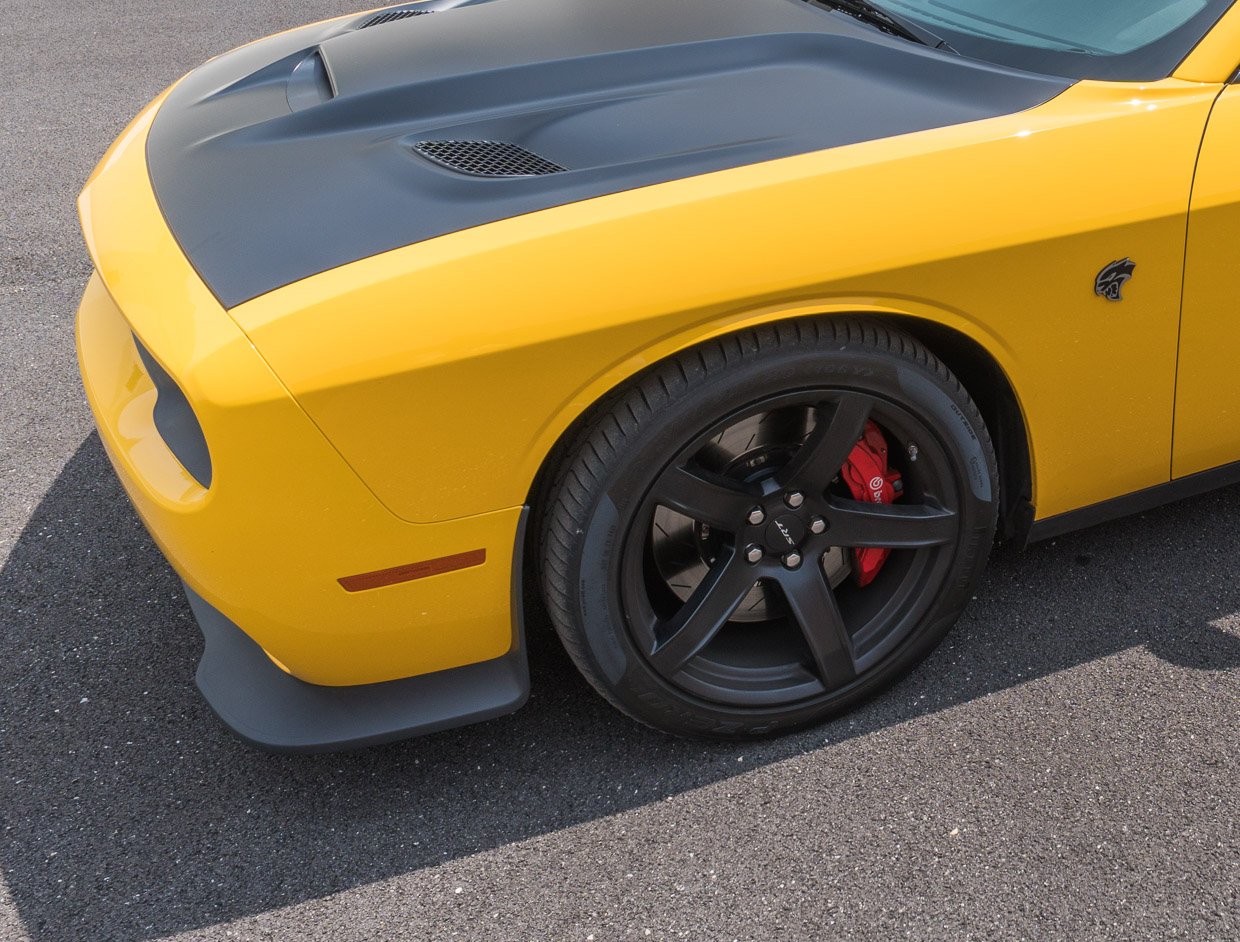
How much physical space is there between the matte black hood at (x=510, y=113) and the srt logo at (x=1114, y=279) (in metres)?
0.32

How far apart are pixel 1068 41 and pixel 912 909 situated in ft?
5.16

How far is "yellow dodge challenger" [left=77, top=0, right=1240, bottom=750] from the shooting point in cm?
173

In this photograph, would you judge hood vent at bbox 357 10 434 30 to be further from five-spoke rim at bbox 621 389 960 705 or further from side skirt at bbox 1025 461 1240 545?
side skirt at bbox 1025 461 1240 545

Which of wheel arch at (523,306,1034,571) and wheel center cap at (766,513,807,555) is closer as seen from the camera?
wheel arch at (523,306,1034,571)

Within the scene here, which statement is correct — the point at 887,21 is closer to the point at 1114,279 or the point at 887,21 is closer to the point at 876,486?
the point at 1114,279

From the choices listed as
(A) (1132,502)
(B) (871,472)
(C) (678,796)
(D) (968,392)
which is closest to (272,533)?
(C) (678,796)

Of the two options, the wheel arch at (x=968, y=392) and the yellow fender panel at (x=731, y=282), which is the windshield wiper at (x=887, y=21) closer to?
the yellow fender panel at (x=731, y=282)

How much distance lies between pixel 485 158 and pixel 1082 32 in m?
1.14

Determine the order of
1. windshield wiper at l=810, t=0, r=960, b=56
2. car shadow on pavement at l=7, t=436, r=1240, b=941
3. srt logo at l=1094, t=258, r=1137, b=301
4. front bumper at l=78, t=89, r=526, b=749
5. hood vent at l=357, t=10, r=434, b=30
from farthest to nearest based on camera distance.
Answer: hood vent at l=357, t=10, r=434, b=30 < windshield wiper at l=810, t=0, r=960, b=56 < car shadow on pavement at l=7, t=436, r=1240, b=941 < srt logo at l=1094, t=258, r=1137, b=301 < front bumper at l=78, t=89, r=526, b=749

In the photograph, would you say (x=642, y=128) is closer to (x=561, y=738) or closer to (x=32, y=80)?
(x=561, y=738)

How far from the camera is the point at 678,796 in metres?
2.15

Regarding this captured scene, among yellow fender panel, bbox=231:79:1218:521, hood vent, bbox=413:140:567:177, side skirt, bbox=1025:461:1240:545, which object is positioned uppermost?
hood vent, bbox=413:140:567:177

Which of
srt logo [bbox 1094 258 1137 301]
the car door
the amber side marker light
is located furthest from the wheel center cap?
the car door

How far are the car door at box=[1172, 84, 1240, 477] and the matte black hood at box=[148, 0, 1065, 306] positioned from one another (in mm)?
285
